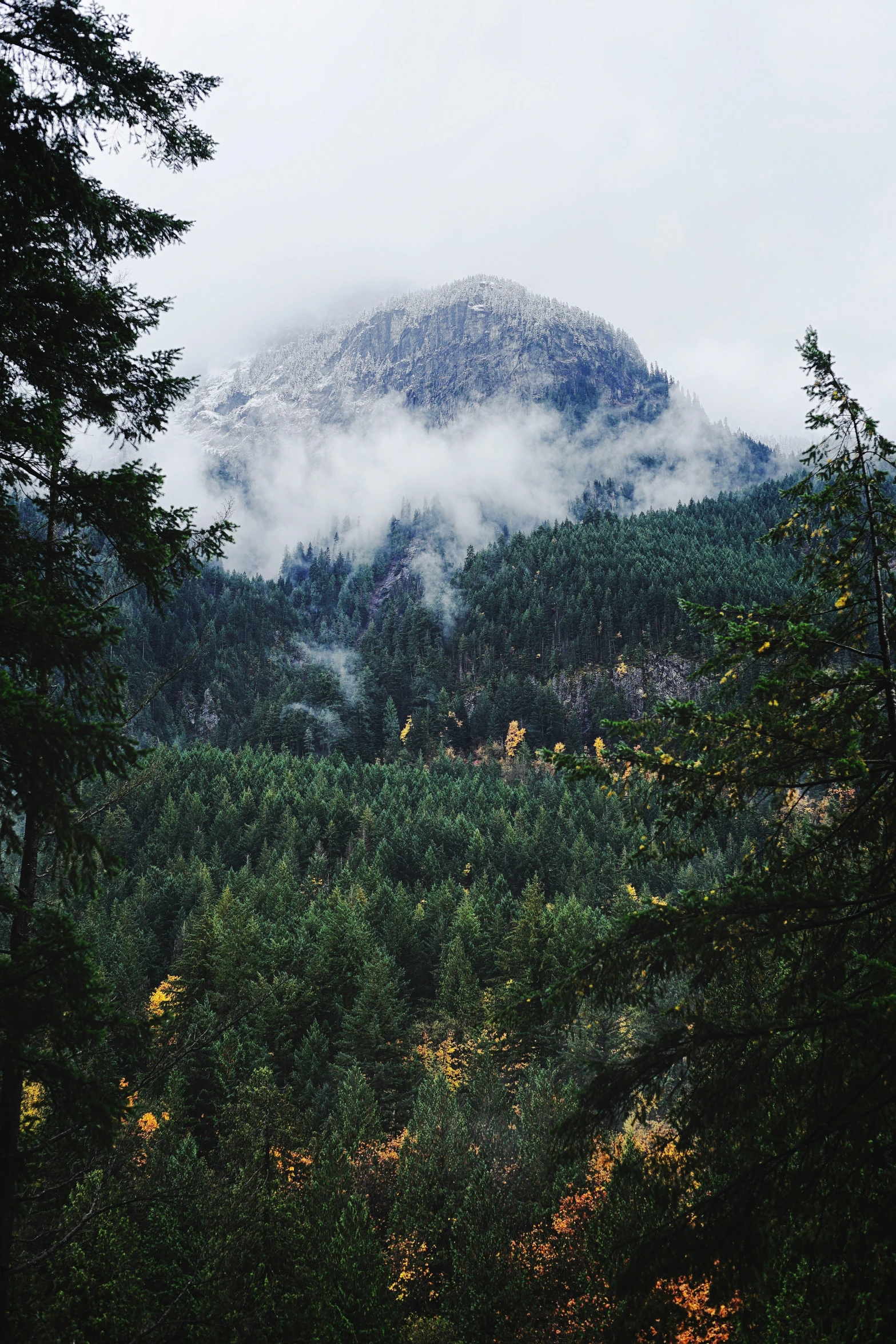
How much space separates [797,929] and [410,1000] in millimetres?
41077

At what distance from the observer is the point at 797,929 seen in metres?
6.46

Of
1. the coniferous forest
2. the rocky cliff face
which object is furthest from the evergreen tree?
the coniferous forest

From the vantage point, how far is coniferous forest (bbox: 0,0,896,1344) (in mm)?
5645

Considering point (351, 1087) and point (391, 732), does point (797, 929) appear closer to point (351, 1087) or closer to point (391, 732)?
point (351, 1087)

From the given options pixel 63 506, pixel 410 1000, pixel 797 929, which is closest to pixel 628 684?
pixel 410 1000

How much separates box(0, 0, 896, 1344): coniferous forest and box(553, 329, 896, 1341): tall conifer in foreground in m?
0.04

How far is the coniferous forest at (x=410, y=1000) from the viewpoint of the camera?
5645 mm

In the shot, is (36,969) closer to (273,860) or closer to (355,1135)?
(355,1135)

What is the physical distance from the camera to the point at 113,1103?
5.67m

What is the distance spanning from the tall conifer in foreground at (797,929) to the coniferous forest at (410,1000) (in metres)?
0.04

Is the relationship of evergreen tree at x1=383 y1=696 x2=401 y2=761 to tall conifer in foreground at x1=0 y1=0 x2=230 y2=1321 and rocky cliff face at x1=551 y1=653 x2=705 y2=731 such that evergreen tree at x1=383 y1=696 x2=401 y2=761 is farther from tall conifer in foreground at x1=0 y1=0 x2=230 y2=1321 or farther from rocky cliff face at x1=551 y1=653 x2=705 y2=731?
tall conifer in foreground at x1=0 y1=0 x2=230 y2=1321

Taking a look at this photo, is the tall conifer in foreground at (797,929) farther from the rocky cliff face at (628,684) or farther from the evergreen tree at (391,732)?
the evergreen tree at (391,732)

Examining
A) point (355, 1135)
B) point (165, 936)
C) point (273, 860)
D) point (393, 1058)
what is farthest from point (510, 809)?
point (355, 1135)

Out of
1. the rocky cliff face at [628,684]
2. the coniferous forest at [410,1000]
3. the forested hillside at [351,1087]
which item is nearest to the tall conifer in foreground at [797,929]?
the coniferous forest at [410,1000]
